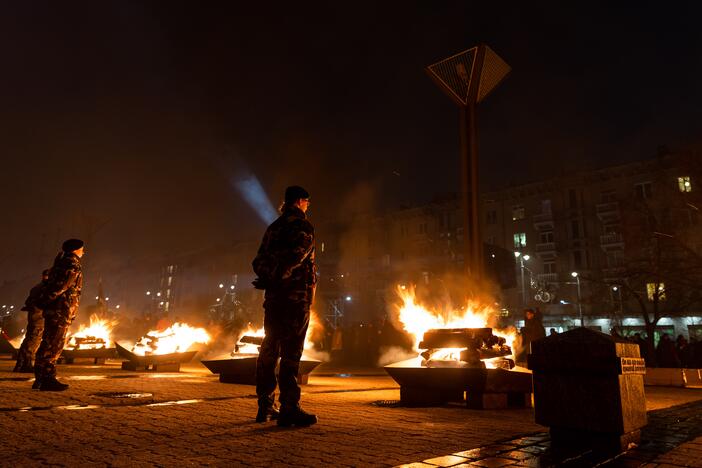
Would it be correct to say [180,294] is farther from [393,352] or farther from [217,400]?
[217,400]

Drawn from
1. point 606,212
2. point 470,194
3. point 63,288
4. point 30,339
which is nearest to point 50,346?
point 63,288

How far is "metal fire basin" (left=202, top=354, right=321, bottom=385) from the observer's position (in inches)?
347

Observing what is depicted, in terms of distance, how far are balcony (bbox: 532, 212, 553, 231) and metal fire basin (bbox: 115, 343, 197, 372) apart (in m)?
41.1

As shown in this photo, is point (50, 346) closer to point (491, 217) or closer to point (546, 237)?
point (546, 237)

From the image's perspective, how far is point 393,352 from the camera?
20.4 meters

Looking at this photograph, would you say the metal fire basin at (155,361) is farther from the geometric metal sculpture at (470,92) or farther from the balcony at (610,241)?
the balcony at (610,241)

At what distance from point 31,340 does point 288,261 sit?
9.28 meters

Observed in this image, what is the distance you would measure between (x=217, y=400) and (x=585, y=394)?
442 cm

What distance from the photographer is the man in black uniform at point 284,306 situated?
178 inches

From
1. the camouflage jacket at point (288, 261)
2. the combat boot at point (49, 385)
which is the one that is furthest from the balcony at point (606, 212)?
the combat boot at point (49, 385)

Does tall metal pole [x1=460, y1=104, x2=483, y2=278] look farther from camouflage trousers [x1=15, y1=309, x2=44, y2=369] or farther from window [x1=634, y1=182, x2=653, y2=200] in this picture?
window [x1=634, y1=182, x2=653, y2=200]

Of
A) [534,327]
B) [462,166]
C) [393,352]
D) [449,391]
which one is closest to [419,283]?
[393,352]

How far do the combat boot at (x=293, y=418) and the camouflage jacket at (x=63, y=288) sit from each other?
15.4ft

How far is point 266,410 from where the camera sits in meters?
Result: 4.56
